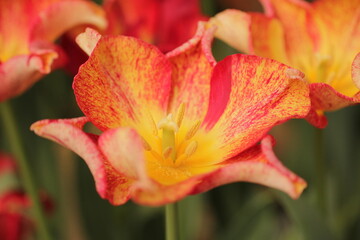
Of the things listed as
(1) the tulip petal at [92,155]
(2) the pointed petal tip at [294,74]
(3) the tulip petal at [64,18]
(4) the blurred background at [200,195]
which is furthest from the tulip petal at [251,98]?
(4) the blurred background at [200,195]

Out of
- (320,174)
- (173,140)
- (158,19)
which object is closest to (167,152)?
(173,140)

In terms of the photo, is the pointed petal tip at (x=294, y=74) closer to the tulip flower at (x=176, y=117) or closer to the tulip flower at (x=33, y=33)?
the tulip flower at (x=176, y=117)

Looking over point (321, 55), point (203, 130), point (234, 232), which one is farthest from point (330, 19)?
point (234, 232)

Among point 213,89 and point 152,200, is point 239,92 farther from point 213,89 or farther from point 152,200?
point 152,200

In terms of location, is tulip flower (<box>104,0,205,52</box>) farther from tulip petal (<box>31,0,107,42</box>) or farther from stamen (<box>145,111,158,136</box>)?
stamen (<box>145,111,158,136</box>)

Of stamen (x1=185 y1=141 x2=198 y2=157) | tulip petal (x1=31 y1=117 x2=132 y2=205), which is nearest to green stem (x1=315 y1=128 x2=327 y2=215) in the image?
stamen (x1=185 y1=141 x2=198 y2=157)

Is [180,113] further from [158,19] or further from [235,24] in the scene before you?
[158,19]
